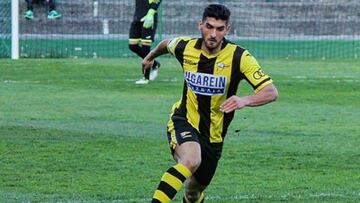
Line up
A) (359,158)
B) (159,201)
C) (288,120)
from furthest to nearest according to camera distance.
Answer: (288,120)
(359,158)
(159,201)

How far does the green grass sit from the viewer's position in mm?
9594

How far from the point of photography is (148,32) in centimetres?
1967

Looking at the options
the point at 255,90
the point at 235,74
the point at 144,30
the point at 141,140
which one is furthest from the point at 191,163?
the point at 144,30

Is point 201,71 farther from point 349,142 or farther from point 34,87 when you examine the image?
point 34,87

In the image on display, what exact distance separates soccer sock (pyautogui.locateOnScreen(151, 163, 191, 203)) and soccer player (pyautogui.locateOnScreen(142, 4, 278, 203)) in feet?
0.48

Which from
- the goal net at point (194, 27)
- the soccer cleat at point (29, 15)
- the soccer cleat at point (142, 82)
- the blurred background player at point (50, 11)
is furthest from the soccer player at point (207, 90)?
the blurred background player at point (50, 11)

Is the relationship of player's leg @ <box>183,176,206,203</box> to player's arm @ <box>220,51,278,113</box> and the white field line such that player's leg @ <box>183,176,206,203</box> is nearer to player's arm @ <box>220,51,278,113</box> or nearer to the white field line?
the white field line

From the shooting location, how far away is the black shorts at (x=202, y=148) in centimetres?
823

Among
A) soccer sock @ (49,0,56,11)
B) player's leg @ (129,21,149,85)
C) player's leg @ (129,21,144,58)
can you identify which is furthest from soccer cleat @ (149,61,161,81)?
soccer sock @ (49,0,56,11)

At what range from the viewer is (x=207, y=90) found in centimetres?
826

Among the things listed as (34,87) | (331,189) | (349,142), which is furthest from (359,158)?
(34,87)

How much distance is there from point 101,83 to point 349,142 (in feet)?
24.1

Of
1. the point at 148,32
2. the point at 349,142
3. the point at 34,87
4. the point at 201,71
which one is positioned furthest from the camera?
the point at 148,32

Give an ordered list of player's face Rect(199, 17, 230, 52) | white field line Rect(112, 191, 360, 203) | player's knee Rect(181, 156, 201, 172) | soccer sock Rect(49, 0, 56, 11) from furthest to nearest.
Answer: soccer sock Rect(49, 0, 56, 11), white field line Rect(112, 191, 360, 203), player's face Rect(199, 17, 230, 52), player's knee Rect(181, 156, 201, 172)
